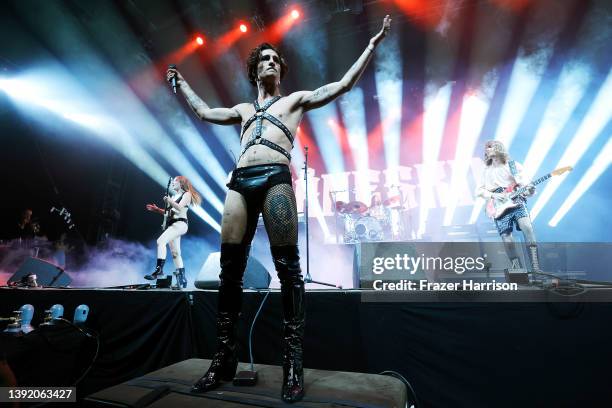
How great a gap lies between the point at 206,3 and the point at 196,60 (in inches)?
72.1

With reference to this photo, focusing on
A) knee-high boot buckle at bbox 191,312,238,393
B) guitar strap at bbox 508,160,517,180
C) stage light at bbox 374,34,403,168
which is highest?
stage light at bbox 374,34,403,168

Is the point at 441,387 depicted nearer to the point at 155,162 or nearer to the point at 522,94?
the point at 522,94

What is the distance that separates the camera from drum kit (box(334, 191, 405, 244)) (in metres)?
8.77

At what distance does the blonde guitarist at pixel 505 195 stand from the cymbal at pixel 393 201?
381cm

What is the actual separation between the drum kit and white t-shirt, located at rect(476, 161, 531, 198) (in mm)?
3772

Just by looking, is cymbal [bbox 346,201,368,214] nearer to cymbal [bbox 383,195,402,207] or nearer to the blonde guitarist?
cymbal [bbox 383,195,402,207]

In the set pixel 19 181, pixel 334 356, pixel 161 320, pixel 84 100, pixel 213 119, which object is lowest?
pixel 334 356

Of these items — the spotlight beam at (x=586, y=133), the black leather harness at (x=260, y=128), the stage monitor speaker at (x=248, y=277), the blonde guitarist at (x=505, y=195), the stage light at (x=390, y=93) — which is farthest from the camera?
the stage light at (x=390, y=93)

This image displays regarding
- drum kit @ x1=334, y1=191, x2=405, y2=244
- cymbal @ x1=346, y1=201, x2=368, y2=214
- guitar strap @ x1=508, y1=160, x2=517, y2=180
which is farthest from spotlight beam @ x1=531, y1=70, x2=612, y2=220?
cymbal @ x1=346, y1=201, x2=368, y2=214

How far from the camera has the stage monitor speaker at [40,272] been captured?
16.2 feet

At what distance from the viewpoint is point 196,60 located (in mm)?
9398

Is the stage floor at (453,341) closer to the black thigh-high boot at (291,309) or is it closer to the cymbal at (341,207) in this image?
the black thigh-high boot at (291,309)

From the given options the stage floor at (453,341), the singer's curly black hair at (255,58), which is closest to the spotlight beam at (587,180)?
the stage floor at (453,341)

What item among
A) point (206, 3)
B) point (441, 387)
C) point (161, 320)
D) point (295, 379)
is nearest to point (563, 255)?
point (441, 387)
